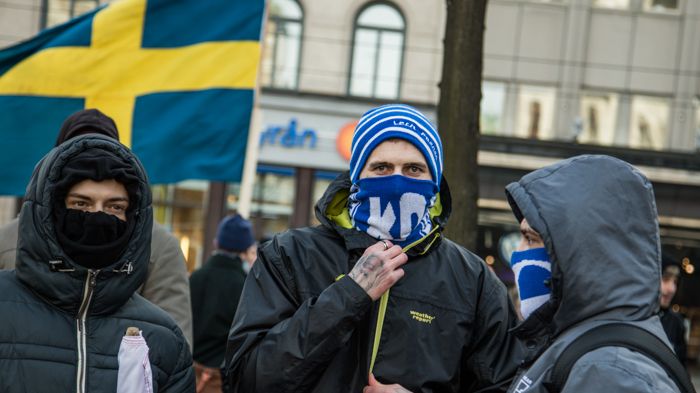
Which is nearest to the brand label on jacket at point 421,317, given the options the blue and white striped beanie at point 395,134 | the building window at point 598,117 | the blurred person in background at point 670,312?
the blue and white striped beanie at point 395,134

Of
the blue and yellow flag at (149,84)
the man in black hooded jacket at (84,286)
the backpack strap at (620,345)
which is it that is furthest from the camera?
the blue and yellow flag at (149,84)

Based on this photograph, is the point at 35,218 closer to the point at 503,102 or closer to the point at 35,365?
the point at 35,365

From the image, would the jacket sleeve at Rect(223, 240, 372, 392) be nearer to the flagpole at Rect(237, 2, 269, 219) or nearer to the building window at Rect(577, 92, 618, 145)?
the flagpole at Rect(237, 2, 269, 219)

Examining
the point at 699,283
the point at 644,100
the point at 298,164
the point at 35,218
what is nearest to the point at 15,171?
the point at 35,218

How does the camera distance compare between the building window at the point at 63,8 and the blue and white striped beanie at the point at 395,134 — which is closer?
the blue and white striped beanie at the point at 395,134

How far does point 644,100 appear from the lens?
2431 cm

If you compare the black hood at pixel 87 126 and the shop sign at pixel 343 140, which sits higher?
the shop sign at pixel 343 140

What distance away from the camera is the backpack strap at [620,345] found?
2447mm

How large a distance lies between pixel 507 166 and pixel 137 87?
1739 cm

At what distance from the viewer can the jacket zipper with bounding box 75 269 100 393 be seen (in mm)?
3156

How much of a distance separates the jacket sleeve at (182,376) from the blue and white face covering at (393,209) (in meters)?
0.73

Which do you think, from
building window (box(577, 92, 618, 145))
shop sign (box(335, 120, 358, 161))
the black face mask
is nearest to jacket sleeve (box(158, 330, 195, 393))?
the black face mask

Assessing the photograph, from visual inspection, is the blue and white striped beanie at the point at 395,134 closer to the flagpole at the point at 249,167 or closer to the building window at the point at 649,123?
the flagpole at the point at 249,167

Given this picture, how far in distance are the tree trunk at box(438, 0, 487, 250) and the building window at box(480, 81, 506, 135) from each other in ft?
56.5
